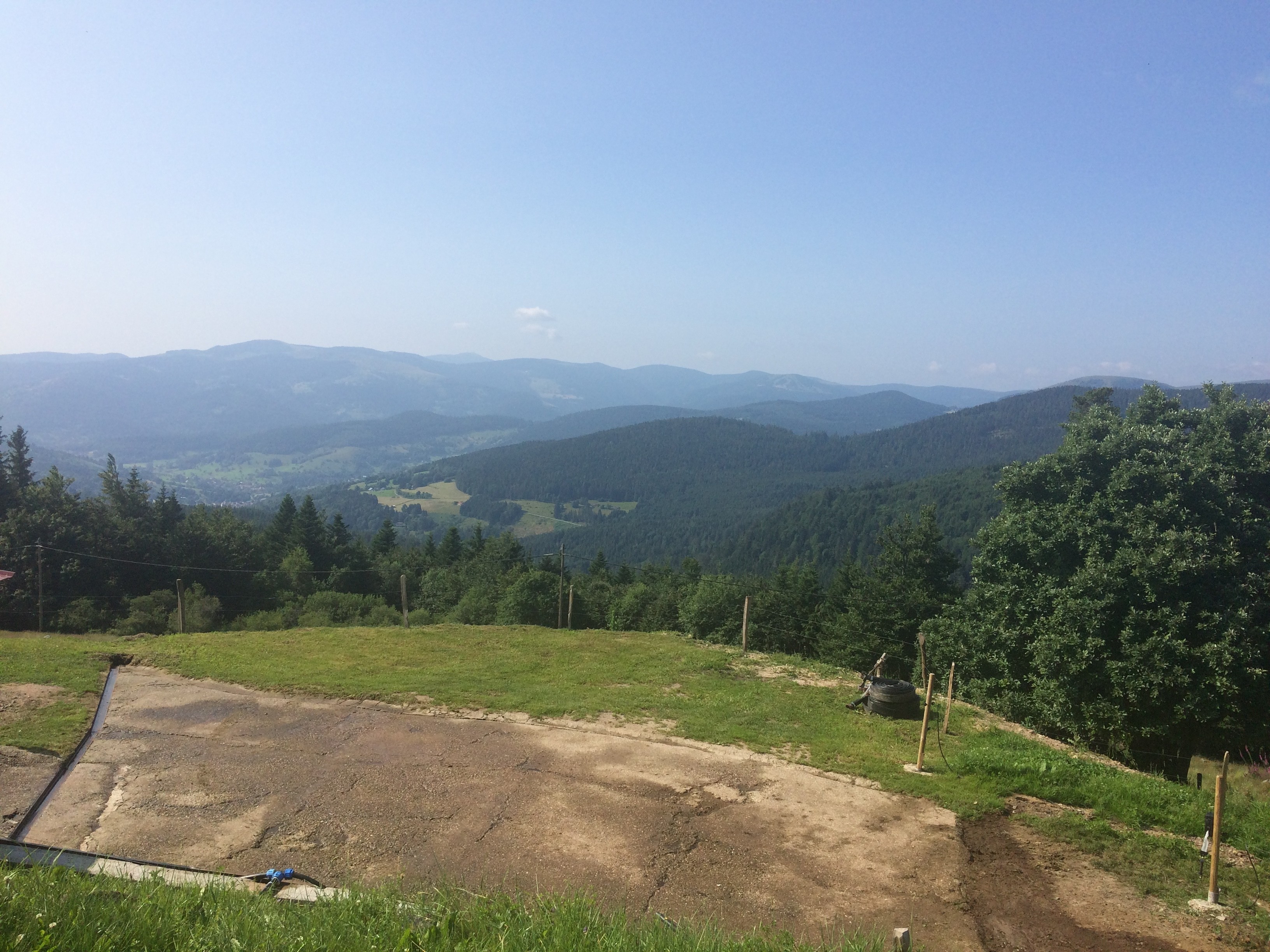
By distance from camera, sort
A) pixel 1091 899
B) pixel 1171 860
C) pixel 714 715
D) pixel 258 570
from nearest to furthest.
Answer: pixel 1091 899 < pixel 1171 860 < pixel 714 715 < pixel 258 570

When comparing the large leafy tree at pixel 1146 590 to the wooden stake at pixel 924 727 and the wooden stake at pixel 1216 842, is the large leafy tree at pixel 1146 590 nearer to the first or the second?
the wooden stake at pixel 924 727

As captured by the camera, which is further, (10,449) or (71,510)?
(10,449)

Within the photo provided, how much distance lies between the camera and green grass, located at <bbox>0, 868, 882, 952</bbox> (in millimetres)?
4141

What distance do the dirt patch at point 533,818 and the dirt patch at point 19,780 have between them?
14.9 inches

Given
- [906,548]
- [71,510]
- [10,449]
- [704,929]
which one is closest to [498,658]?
[704,929]

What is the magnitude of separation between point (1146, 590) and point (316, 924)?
60.1 ft

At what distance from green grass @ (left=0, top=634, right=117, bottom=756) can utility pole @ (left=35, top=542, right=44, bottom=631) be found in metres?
11.7

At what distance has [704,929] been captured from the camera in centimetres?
532

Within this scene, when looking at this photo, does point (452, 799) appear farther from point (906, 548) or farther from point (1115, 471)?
point (906, 548)

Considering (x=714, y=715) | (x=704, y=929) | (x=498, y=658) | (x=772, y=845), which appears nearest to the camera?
(x=704, y=929)

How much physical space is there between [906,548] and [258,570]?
4558cm

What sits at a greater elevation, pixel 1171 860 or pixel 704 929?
pixel 704 929

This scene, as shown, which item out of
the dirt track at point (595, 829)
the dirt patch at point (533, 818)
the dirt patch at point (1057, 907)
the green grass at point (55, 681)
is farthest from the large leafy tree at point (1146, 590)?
the green grass at point (55, 681)

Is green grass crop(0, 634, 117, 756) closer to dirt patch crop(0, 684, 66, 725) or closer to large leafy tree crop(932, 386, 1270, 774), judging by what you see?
dirt patch crop(0, 684, 66, 725)
